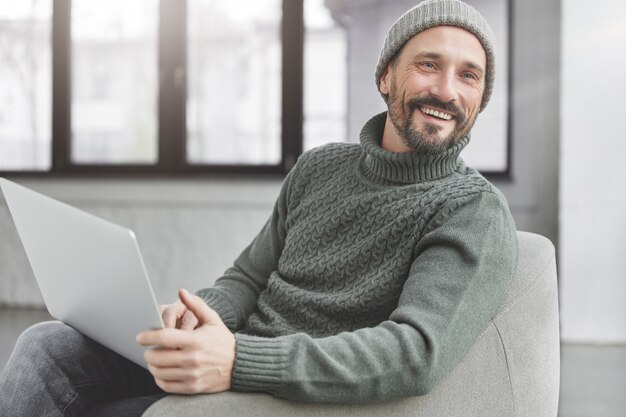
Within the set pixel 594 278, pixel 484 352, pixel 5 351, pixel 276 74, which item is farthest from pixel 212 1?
A: pixel 484 352

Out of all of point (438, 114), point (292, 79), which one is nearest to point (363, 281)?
point (438, 114)

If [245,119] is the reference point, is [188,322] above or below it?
below

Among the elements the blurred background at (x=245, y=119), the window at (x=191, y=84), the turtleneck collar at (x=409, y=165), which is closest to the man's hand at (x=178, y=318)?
the turtleneck collar at (x=409, y=165)

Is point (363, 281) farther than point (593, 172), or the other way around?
point (593, 172)

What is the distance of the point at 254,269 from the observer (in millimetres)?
1730

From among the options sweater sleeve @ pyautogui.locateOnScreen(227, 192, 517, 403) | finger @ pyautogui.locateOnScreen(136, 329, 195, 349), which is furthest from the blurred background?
finger @ pyautogui.locateOnScreen(136, 329, 195, 349)

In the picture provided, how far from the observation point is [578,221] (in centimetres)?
420

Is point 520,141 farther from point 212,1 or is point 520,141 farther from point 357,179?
point 357,179

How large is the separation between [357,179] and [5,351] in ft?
8.79

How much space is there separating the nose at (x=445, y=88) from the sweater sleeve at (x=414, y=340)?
26 centimetres

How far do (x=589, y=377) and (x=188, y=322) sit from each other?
2.60 meters

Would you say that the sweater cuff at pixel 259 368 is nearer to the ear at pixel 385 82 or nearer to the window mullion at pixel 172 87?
the ear at pixel 385 82

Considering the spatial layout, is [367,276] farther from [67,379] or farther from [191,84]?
[191,84]

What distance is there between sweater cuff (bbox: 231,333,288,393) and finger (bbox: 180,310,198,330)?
256 millimetres
